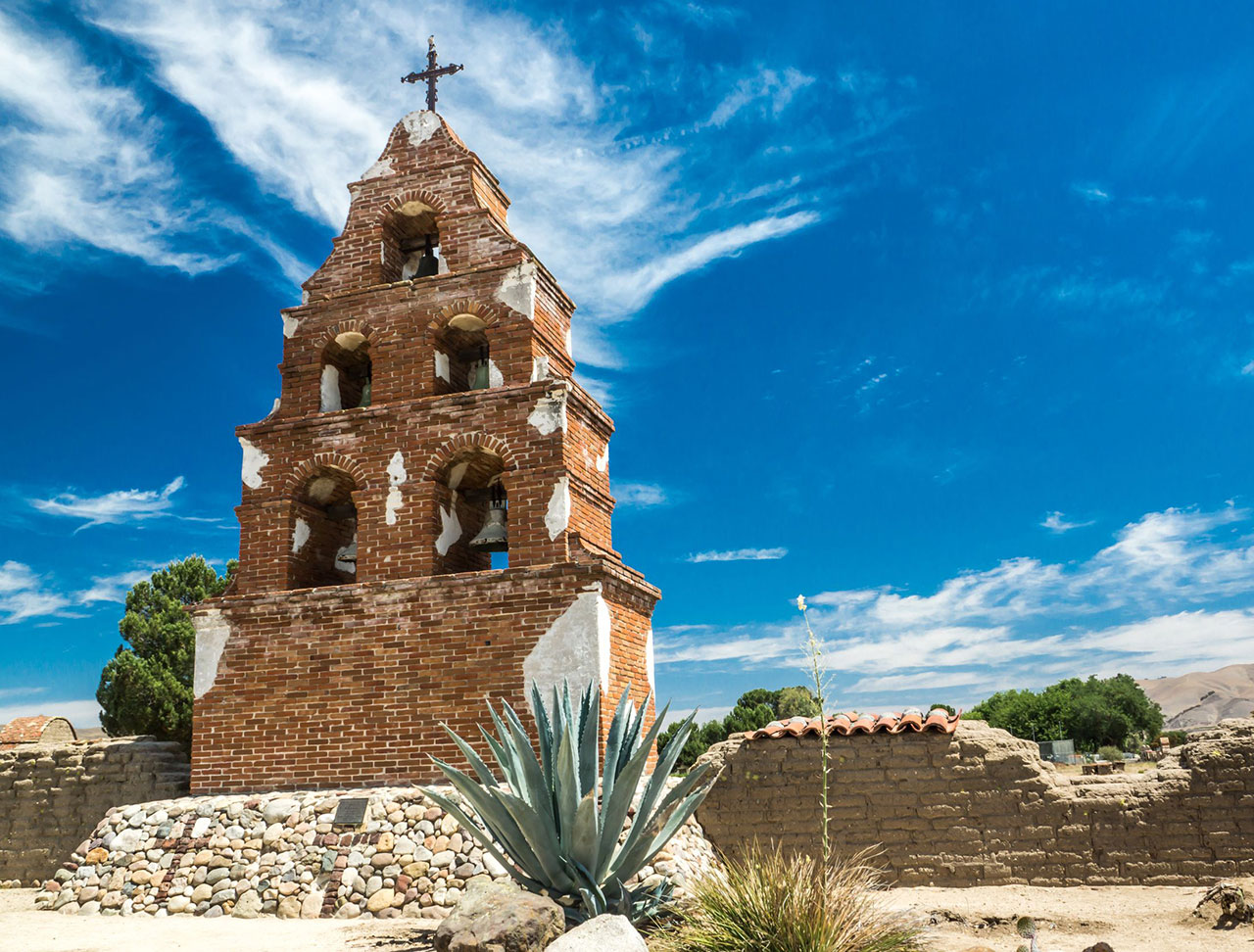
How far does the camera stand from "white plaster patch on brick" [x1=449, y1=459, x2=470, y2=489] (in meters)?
11.9

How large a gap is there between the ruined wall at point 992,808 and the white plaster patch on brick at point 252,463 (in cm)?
653

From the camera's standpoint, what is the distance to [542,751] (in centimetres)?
748

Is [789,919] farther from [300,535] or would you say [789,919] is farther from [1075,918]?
[300,535]

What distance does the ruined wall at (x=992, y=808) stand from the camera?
876 centimetres

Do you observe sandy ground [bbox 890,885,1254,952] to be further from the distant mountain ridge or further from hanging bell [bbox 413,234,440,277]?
the distant mountain ridge

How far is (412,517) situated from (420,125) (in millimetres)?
5492

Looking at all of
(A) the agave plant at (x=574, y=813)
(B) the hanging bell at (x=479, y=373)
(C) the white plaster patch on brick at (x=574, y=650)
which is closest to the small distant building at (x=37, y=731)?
(B) the hanging bell at (x=479, y=373)

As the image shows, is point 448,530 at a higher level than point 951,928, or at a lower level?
higher

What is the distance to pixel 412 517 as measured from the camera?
11.1 meters

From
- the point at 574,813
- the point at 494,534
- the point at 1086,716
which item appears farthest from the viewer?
the point at 1086,716

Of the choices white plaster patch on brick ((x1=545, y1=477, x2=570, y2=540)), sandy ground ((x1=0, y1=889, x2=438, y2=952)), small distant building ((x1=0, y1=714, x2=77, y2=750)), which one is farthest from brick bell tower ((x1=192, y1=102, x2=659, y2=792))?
small distant building ((x1=0, y1=714, x2=77, y2=750))

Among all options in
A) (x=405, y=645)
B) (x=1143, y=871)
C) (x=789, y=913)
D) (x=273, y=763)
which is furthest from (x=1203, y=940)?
(x=273, y=763)

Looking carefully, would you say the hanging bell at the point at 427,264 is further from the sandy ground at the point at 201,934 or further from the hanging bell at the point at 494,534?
the sandy ground at the point at 201,934

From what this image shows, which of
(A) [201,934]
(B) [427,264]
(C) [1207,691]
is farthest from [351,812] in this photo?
(C) [1207,691]
